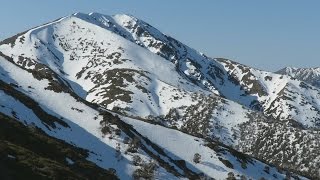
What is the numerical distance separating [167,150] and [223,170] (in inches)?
740

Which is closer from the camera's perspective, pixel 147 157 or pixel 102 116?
pixel 147 157

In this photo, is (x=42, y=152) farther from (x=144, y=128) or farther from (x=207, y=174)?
(x=144, y=128)

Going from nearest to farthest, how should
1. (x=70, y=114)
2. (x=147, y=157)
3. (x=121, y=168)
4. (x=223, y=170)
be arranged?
(x=121, y=168) → (x=147, y=157) → (x=70, y=114) → (x=223, y=170)

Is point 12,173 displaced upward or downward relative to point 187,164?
downward

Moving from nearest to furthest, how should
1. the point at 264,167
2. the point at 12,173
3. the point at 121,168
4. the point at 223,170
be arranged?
Result: the point at 12,173
the point at 121,168
the point at 223,170
the point at 264,167

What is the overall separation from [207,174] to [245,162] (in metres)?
29.9

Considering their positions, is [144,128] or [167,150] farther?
[144,128]

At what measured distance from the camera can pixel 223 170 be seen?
154 m

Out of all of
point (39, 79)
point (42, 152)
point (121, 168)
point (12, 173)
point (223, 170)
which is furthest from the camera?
point (39, 79)

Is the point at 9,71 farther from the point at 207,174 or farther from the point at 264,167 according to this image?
the point at 264,167

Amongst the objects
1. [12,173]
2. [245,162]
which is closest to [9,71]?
[245,162]

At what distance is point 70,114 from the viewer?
144m

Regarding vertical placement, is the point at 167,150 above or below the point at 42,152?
above

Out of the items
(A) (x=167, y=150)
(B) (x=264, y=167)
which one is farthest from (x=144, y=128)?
(B) (x=264, y=167)
